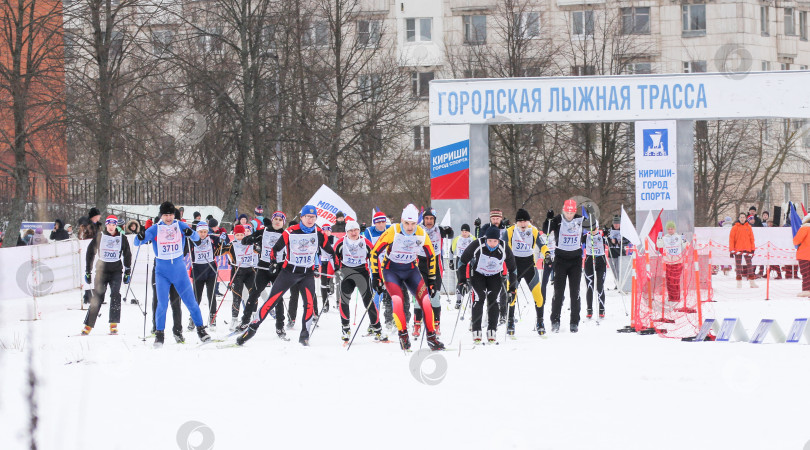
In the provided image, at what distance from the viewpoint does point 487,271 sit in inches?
489

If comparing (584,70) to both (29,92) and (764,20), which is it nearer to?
(764,20)

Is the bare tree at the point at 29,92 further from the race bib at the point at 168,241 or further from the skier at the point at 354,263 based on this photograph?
the skier at the point at 354,263

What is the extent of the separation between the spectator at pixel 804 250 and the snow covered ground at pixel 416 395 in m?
8.70

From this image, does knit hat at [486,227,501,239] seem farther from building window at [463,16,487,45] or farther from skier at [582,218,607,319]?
building window at [463,16,487,45]

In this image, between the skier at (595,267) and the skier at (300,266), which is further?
the skier at (595,267)

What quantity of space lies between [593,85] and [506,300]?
882 cm

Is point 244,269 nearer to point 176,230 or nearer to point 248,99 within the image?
point 176,230

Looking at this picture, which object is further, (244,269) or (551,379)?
(244,269)

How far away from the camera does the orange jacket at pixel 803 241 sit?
65.9ft

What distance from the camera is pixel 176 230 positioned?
42.3ft

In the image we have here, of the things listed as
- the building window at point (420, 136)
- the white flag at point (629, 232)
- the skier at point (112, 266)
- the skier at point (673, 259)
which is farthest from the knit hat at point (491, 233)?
the building window at point (420, 136)

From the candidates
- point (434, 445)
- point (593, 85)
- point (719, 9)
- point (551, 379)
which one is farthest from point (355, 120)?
point (434, 445)

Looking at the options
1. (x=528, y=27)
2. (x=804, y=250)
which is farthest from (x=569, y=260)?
(x=528, y=27)

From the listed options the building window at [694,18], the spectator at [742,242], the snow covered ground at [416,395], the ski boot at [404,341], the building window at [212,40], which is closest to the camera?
the snow covered ground at [416,395]
